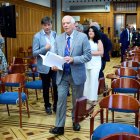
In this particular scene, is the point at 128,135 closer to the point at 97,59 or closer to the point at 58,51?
the point at 58,51

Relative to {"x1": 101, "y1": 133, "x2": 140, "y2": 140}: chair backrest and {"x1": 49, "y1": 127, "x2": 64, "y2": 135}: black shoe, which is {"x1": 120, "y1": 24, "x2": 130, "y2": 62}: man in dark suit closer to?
{"x1": 49, "y1": 127, "x2": 64, "y2": 135}: black shoe

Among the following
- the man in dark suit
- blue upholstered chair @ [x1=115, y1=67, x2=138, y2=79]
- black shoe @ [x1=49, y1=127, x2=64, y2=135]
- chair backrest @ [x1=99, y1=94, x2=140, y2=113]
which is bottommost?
black shoe @ [x1=49, y1=127, x2=64, y2=135]

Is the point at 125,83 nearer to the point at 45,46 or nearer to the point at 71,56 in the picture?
the point at 71,56

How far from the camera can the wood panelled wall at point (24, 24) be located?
1107cm

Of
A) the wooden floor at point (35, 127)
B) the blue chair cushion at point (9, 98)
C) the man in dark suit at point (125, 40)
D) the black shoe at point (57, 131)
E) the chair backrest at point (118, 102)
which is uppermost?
the man in dark suit at point (125, 40)

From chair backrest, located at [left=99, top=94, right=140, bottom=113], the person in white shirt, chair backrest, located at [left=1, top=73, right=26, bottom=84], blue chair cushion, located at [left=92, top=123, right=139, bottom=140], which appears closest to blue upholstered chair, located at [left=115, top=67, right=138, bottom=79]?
the person in white shirt

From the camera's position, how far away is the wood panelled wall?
11066mm

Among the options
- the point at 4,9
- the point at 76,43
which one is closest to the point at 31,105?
the point at 76,43

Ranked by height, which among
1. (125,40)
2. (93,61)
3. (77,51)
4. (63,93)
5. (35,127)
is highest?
(125,40)

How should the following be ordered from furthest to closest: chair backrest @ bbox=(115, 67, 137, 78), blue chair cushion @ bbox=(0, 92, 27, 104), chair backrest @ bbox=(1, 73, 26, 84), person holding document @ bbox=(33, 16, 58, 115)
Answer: chair backrest @ bbox=(115, 67, 137, 78)
person holding document @ bbox=(33, 16, 58, 115)
chair backrest @ bbox=(1, 73, 26, 84)
blue chair cushion @ bbox=(0, 92, 27, 104)

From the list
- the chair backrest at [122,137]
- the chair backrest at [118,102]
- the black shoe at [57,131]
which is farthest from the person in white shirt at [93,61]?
the chair backrest at [122,137]

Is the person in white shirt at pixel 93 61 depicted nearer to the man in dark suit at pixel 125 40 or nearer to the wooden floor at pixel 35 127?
the wooden floor at pixel 35 127

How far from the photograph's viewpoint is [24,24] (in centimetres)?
1210

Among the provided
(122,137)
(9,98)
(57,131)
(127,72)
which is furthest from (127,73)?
(122,137)
